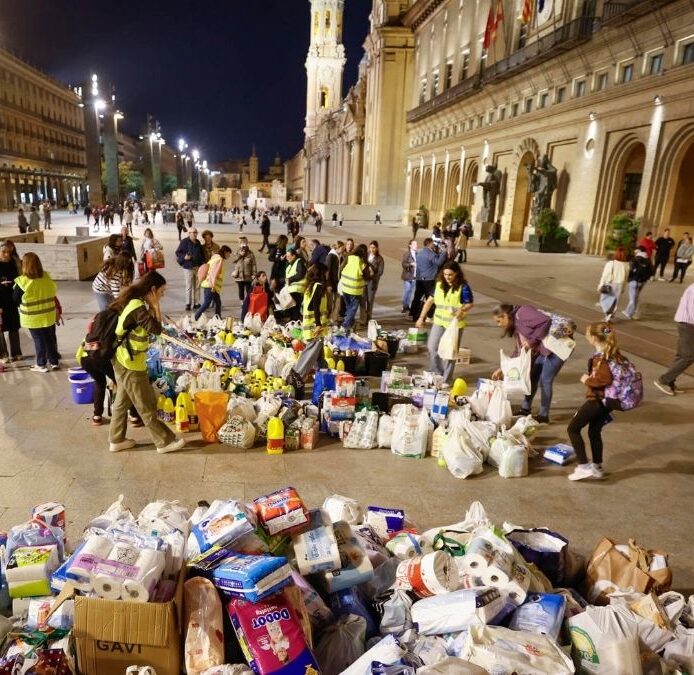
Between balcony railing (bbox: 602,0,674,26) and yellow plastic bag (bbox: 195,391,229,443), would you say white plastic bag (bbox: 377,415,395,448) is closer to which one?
yellow plastic bag (bbox: 195,391,229,443)

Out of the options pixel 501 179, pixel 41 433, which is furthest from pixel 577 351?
pixel 501 179

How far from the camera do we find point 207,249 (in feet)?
37.5

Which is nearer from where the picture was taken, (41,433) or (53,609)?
(53,609)

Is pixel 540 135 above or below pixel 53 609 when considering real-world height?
above

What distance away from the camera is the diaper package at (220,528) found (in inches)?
116

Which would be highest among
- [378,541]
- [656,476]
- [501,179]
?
[501,179]

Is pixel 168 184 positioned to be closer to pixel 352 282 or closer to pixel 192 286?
pixel 192 286

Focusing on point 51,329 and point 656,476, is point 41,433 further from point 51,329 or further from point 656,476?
point 656,476

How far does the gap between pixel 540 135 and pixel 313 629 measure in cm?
3281

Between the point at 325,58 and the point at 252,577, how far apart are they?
11728 cm

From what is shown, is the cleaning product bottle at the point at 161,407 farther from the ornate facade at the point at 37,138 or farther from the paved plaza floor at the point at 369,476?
the ornate facade at the point at 37,138

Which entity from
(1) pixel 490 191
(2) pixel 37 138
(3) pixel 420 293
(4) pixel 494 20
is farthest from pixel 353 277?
(2) pixel 37 138

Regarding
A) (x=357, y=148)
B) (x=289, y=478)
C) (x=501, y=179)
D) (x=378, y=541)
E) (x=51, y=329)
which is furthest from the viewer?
(x=357, y=148)

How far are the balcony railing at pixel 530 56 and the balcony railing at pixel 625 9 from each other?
1.13 meters
